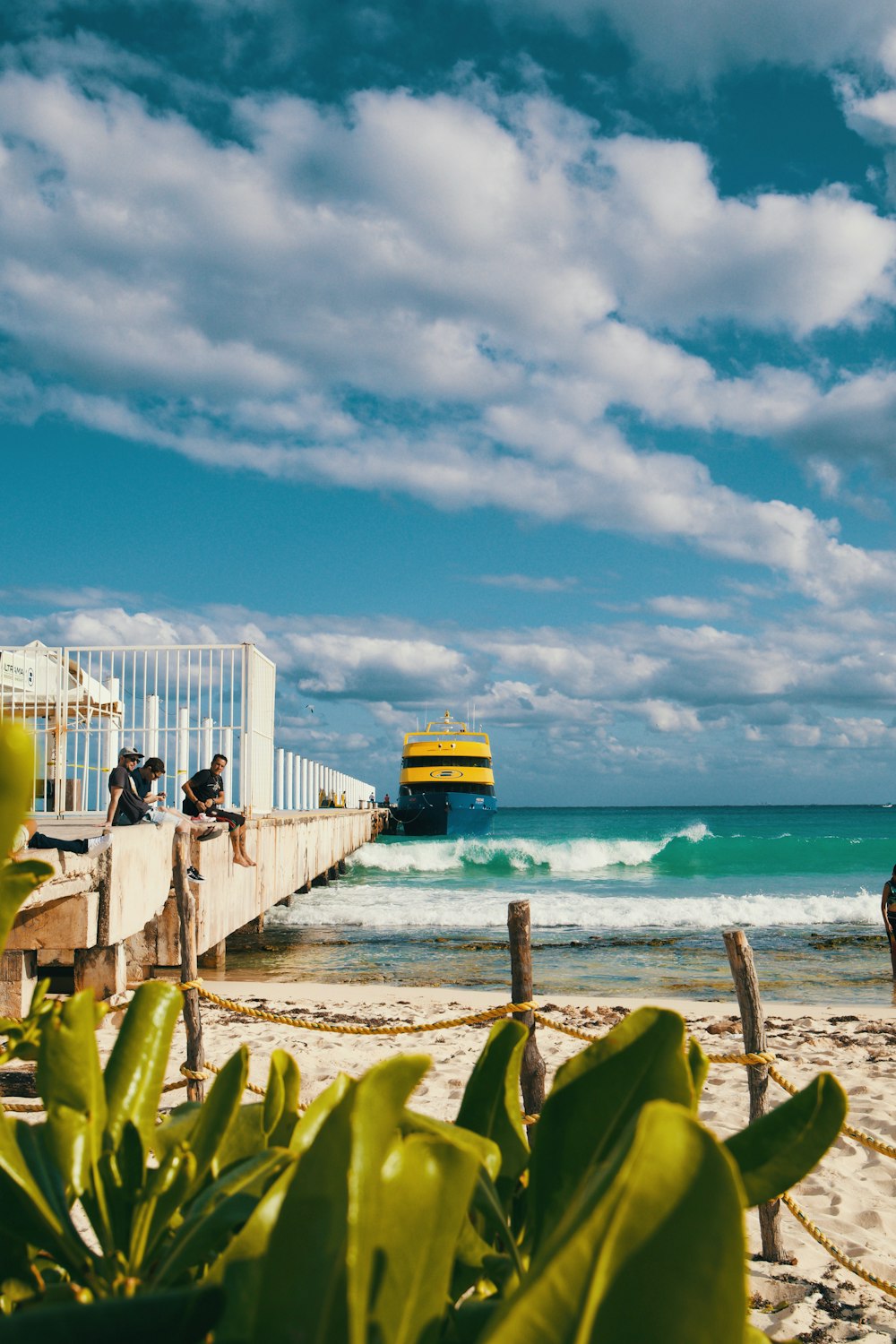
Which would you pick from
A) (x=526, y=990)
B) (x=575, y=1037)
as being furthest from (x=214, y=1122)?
(x=575, y=1037)

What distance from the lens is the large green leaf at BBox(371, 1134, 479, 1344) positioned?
59cm

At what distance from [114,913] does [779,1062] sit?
5.33m

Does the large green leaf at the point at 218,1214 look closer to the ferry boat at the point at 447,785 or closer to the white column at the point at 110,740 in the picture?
the white column at the point at 110,740

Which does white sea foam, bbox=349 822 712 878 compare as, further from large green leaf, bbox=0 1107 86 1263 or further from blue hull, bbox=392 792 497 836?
large green leaf, bbox=0 1107 86 1263

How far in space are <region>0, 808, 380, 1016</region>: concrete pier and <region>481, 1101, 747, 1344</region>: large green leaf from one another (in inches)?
227

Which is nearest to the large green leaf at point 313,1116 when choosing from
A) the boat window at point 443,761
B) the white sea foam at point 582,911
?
the white sea foam at point 582,911

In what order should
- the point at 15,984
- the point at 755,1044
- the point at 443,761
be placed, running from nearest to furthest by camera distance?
the point at 755,1044
the point at 15,984
the point at 443,761

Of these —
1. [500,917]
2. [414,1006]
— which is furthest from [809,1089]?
[500,917]

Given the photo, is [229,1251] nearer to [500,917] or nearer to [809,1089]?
[809,1089]

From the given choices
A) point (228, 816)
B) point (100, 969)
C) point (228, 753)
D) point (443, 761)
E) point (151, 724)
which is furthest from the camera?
point (443, 761)

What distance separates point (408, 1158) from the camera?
2.01 ft

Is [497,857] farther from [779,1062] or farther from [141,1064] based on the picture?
[141,1064]

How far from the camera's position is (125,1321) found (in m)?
0.53

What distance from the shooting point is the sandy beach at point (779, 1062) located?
12.9 feet
